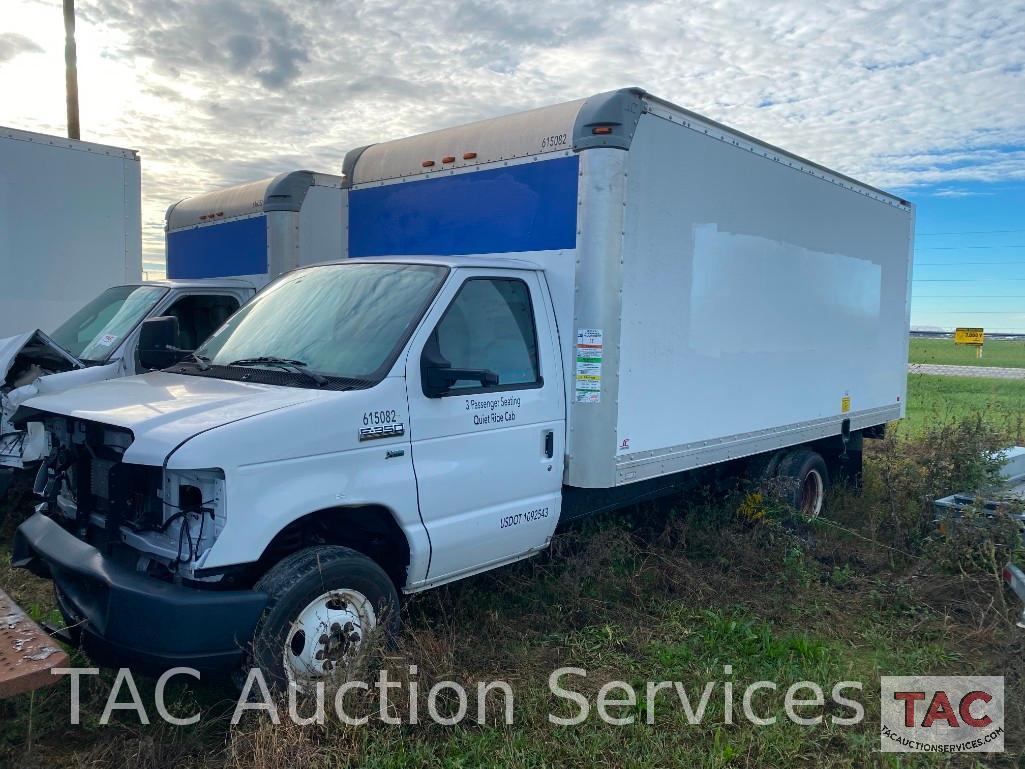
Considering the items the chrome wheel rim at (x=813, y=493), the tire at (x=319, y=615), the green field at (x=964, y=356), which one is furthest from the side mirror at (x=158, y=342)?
the green field at (x=964, y=356)

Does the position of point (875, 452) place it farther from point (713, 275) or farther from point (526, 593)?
point (526, 593)

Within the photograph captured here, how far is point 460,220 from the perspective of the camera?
551cm

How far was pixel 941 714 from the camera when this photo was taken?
407cm

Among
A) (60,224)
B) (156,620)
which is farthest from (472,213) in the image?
(60,224)

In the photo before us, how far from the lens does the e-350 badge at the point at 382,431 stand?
3893mm

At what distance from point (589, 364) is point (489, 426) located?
2.60 ft

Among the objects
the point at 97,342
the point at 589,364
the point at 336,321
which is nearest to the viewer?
the point at 336,321

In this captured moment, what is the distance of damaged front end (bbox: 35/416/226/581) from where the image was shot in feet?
11.3

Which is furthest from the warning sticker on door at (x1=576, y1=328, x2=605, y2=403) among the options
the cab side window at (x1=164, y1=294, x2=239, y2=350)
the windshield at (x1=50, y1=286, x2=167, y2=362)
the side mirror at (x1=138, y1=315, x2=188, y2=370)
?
the windshield at (x1=50, y1=286, x2=167, y2=362)

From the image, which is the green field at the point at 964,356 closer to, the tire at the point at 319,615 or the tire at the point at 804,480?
the tire at the point at 804,480

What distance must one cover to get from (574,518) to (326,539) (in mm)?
1805

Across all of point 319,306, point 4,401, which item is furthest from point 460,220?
point 4,401

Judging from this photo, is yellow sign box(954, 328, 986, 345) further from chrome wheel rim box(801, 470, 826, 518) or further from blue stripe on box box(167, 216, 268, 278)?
blue stripe on box box(167, 216, 268, 278)

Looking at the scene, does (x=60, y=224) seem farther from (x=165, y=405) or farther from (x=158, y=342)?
(x=165, y=405)
